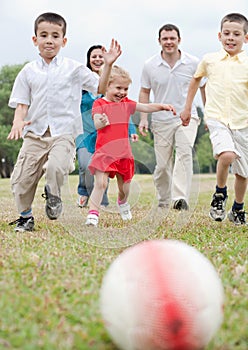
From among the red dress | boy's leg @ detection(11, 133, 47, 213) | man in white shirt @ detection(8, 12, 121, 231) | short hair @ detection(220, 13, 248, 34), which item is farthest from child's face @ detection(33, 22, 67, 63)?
short hair @ detection(220, 13, 248, 34)

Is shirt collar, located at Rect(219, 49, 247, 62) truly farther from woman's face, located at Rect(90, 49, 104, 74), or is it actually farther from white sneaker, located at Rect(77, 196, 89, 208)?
white sneaker, located at Rect(77, 196, 89, 208)

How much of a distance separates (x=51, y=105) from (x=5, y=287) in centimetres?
322

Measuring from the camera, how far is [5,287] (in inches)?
155

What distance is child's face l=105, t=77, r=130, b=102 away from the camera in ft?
22.5

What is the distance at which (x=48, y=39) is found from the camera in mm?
6750

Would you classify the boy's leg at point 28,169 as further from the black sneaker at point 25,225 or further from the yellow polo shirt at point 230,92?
the yellow polo shirt at point 230,92

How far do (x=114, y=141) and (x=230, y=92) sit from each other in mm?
1483

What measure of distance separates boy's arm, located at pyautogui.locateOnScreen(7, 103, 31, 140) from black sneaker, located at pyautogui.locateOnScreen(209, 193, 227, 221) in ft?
7.80

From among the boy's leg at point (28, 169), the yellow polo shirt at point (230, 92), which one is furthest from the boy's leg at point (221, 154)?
the boy's leg at point (28, 169)

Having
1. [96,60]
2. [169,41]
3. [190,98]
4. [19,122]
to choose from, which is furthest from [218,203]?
[96,60]

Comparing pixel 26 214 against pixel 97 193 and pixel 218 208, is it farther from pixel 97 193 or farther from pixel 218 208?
pixel 218 208

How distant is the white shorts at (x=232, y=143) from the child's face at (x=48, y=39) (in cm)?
195

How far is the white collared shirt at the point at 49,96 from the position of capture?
6.78 meters

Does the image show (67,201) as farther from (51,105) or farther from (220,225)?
(220,225)
